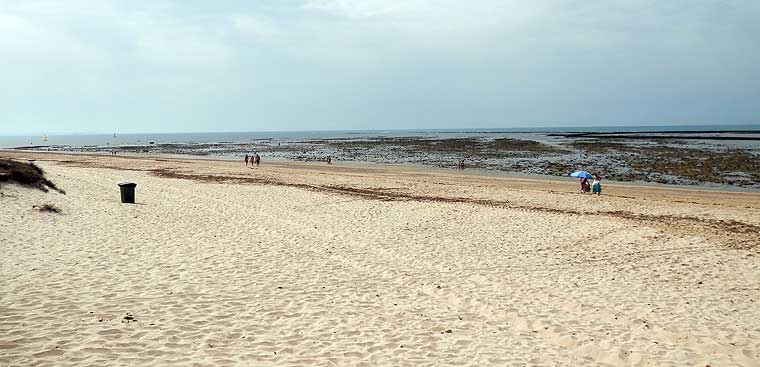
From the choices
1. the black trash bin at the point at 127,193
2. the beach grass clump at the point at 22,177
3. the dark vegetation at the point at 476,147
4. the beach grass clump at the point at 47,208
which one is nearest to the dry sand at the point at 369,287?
the beach grass clump at the point at 47,208

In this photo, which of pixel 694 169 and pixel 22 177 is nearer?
pixel 22 177

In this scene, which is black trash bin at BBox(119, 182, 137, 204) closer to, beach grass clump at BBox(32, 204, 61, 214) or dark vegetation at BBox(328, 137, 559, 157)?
beach grass clump at BBox(32, 204, 61, 214)

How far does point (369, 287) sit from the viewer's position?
30.1ft

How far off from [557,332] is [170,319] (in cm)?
558

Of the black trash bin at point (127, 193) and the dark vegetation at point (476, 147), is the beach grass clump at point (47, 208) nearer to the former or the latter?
the black trash bin at point (127, 193)

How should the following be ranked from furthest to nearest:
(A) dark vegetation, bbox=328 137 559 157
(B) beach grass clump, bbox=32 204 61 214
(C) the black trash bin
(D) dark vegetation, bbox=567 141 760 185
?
(A) dark vegetation, bbox=328 137 559 157 → (D) dark vegetation, bbox=567 141 760 185 → (C) the black trash bin → (B) beach grass clump, bbox=32 204 61 214

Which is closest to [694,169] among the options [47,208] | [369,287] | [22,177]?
[369,287]

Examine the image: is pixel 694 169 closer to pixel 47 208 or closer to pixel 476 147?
pixel 476 147

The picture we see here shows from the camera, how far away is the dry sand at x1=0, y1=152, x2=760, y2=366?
6.38 m

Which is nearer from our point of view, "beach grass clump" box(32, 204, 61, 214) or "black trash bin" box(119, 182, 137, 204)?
"beach grass clump" box(32, 204, 61, 214)

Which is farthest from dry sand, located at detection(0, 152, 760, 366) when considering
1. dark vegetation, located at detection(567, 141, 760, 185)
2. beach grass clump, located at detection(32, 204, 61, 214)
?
dark vegetation, located at detection(567, 141, 760, 185)

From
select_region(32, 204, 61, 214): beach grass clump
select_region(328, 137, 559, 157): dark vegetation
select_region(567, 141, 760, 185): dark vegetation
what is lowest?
select_region(567, 141, 760, 185): dark vegetation

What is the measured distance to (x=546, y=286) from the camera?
957 cm

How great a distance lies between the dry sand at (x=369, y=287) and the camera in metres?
6.38
